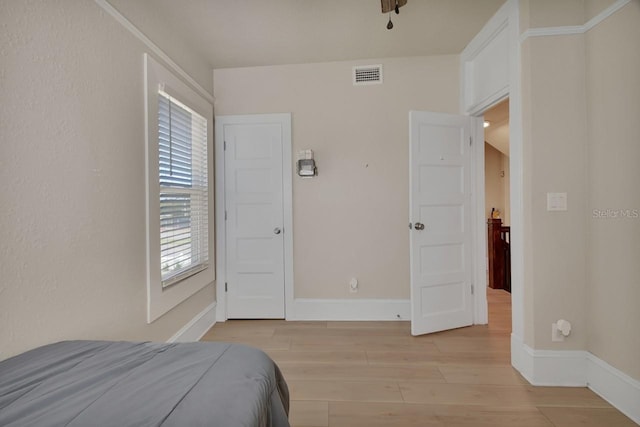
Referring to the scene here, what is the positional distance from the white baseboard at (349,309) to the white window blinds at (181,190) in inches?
43.8

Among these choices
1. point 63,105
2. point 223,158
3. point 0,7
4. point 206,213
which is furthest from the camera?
point 223,158

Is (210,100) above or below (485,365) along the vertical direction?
above

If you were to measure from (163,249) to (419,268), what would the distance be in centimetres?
217

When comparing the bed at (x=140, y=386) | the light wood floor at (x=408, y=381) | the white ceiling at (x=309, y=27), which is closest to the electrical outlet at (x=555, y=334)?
the light wood floor at (x=408, y=381)

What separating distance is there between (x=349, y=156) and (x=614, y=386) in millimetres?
2534

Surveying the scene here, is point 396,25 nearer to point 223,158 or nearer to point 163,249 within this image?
point 223,158

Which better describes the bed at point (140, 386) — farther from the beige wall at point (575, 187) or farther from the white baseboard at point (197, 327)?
the beige wall at point (575, 187)

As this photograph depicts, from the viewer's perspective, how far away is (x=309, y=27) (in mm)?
2367

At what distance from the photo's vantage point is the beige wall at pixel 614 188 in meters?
1.56

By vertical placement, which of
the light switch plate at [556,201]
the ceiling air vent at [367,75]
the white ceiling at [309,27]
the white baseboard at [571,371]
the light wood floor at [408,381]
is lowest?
the light wood floor at [408,381]

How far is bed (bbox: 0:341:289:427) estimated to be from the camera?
2.38ft

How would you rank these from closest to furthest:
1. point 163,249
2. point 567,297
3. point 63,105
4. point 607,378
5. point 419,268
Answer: point 63,105
point 607,378
point 567,297
point 163,249
point 419,268

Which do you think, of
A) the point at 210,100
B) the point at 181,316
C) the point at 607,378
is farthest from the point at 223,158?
the point at 607,378

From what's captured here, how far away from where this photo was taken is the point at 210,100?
2900 mm
